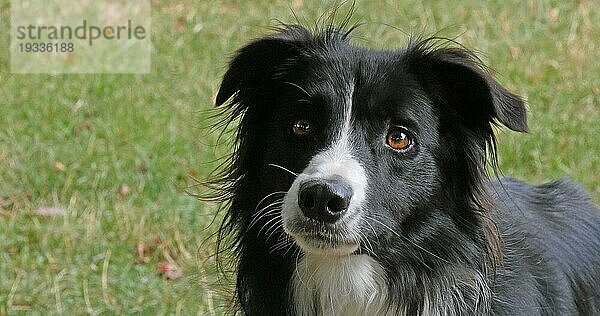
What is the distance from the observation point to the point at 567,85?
782 centimetres

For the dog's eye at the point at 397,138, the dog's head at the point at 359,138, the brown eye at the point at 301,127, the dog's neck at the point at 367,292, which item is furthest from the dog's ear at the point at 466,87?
the dog's neck at the point at 367,292

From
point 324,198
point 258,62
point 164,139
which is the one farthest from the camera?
point 164,139

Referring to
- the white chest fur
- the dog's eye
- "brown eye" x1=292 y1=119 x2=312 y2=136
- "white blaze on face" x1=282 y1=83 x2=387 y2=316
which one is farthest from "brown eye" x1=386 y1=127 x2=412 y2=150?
the white chest fur

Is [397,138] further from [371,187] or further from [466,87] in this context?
[466,87]

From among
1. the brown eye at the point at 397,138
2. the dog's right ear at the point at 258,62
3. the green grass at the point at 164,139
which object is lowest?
the green grass at the point at 164,139

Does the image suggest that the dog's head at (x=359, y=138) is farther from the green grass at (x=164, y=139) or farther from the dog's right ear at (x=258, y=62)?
the green grass at (x=164, y=139)

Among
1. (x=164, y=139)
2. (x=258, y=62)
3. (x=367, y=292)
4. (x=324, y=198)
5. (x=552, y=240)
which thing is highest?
(x=258, y=62)

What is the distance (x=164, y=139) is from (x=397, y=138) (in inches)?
141

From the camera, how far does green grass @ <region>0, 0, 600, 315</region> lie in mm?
5359

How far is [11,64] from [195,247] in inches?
137

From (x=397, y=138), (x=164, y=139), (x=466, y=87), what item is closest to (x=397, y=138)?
(x=397, y=138)

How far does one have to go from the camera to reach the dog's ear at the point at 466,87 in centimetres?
342

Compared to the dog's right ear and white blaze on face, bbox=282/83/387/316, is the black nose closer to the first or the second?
white blaze on face, bbox=282/83/387/316

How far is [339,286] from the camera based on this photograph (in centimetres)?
362
